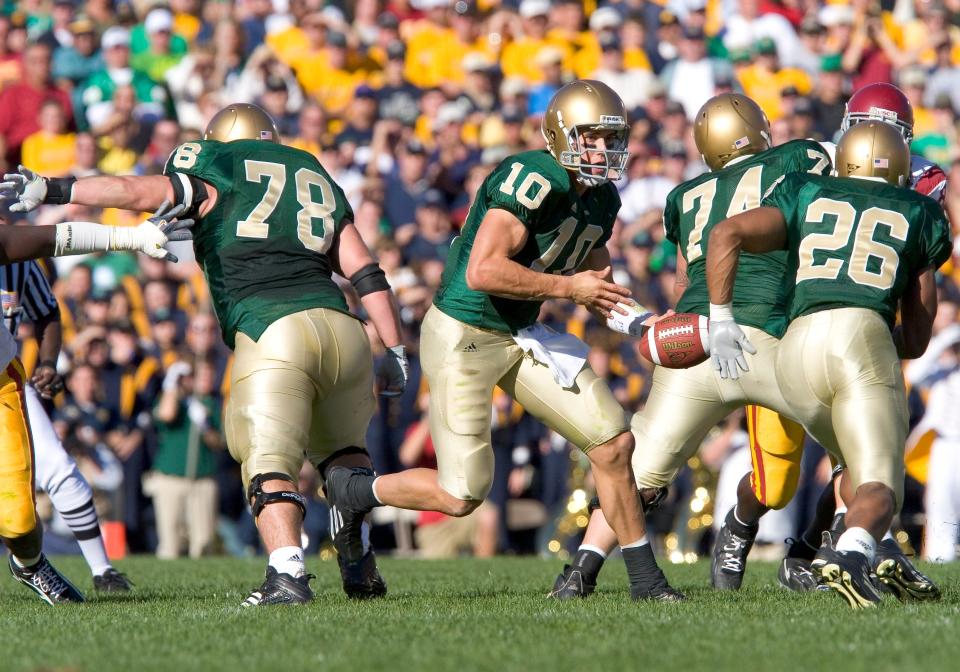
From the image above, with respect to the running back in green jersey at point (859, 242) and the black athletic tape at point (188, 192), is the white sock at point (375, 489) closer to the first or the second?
the black athletic tape at point (188, 192)

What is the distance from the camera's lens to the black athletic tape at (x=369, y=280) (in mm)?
6027

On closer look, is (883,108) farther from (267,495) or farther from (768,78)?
(768,78)

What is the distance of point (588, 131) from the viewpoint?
5.87 meters

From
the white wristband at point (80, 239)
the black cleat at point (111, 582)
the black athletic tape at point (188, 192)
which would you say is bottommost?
the black cleat at point (111, 582)

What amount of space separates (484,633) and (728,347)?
53.1 inches

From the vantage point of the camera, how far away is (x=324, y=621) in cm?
512

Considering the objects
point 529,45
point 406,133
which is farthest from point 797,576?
point 529,45

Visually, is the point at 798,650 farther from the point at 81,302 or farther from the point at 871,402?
the point at 81,302

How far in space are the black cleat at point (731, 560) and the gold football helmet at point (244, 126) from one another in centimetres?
257

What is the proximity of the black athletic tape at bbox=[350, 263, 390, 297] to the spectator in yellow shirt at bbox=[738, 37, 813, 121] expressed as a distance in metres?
8.19

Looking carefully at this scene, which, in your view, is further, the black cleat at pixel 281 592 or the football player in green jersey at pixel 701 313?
the football player in green jersey at pixel 701 313

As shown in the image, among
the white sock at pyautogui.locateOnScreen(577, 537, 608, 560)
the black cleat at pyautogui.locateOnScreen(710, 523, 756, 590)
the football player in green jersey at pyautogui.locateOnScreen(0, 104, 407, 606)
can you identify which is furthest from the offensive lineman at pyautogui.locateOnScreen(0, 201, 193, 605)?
the black cleat at pyautogui.locateOnScreen(710, 523, 756, 590)

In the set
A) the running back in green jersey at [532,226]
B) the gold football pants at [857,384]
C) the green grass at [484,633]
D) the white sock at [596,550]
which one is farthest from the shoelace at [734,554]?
the running back in green jersey at [532,226]

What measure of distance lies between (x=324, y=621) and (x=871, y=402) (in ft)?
6.52
